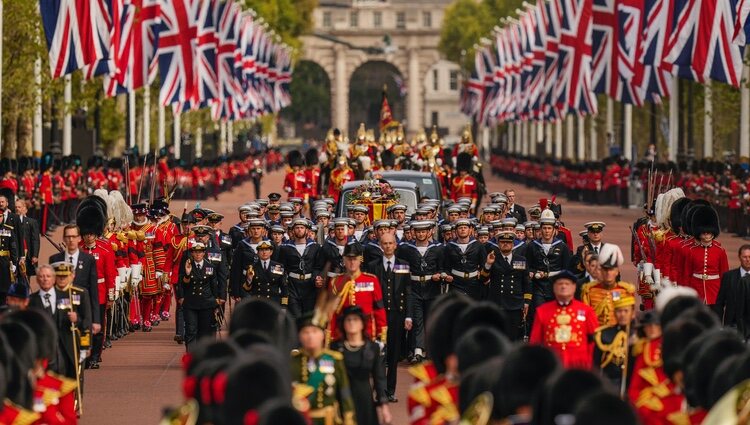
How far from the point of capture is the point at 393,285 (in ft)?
63.8

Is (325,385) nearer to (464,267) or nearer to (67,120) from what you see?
(464,267)

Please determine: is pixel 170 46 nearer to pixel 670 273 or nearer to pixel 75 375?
pixel 670 273

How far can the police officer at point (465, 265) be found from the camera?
20.9 meters

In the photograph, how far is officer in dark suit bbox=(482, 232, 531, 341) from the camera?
823 inches

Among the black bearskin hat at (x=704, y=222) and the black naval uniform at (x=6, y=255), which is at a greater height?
the black bearskin hat at (x=704, y=222)

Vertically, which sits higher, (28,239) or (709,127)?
(709,127)

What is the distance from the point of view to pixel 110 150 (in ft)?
210

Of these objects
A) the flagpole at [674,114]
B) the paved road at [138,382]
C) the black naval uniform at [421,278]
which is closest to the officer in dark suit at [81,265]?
the paved road at [138,382]

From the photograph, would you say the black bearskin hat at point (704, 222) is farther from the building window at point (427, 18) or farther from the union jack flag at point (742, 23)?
the building window at point (427, 18)

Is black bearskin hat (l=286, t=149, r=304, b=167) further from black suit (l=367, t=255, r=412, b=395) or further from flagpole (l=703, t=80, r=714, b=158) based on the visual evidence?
black suit (l=367, t=255, r=412, b=395)

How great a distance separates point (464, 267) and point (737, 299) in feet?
11.2

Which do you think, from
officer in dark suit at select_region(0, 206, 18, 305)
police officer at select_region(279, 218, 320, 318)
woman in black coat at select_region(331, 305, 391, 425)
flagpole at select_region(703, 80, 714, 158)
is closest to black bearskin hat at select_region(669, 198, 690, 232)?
police officer at select_region(279, 218, 320, 318)

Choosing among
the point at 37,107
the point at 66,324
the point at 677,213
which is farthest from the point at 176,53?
the point at 66,324

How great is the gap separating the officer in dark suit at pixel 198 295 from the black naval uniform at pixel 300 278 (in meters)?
0.75
